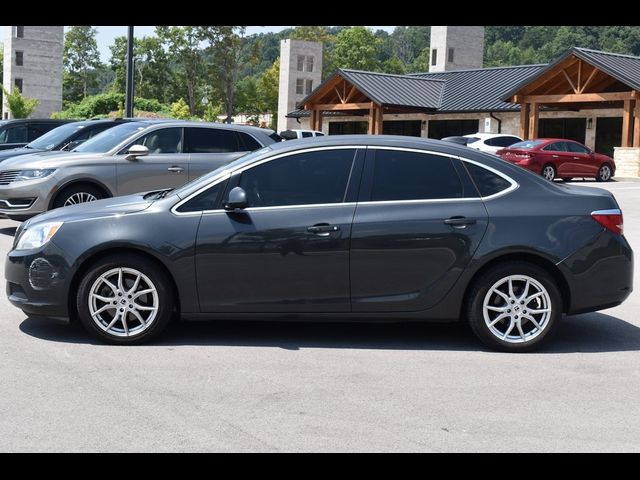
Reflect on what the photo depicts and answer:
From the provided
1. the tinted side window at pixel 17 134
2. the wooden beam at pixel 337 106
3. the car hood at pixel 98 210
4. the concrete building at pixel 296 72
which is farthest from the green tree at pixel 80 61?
the car hood at pixel 98 210

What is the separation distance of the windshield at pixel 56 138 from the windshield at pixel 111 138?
213 centimetres

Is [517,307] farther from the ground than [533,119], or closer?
closer

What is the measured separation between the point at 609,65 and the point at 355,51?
7366cm

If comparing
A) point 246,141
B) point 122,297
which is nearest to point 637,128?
point 246,141

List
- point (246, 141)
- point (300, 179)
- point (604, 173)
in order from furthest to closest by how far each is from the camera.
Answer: point (604, 173), point (246, 141), point (300, 179)

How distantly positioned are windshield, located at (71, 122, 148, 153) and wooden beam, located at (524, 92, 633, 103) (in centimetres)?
2693

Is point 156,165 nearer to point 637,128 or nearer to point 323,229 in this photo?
point 323,229

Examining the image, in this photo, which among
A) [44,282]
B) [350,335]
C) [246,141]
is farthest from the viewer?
[246,141]

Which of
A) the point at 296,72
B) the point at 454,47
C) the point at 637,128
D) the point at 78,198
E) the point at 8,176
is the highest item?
the point at 454,47

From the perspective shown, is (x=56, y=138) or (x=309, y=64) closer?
(x=56, y=138)

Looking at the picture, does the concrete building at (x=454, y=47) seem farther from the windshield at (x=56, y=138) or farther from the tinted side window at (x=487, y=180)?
the tinted side window at (x=487, y=180)

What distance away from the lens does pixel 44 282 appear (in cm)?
704

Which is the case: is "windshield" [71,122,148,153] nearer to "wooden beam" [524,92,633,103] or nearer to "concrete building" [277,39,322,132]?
"wooden beam" [524,92,633,103]

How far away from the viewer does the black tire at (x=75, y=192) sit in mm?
12930
